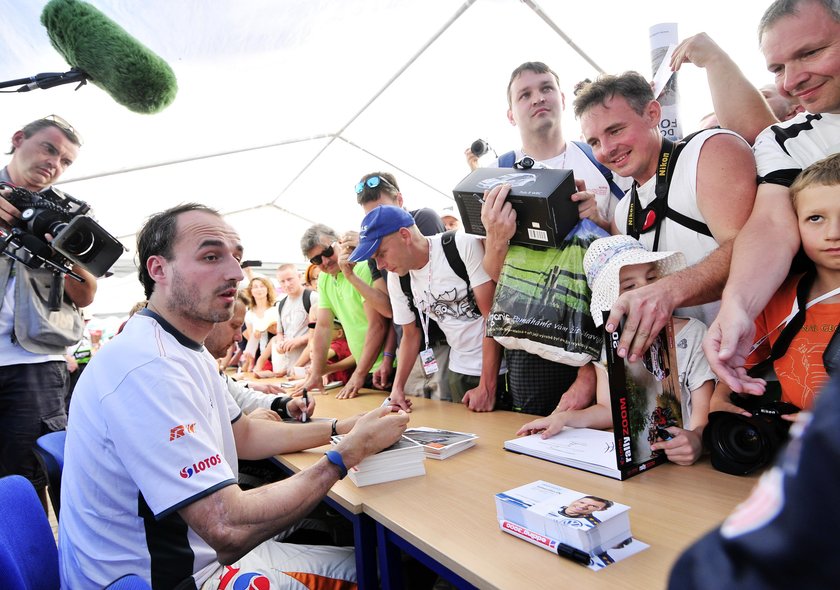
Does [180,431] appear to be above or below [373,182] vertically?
below

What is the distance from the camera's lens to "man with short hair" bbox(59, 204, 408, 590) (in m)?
1.05

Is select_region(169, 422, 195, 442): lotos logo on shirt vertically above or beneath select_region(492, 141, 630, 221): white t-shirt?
beneath

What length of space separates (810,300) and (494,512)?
88 centimetres

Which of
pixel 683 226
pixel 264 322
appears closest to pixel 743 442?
pixel 683 226

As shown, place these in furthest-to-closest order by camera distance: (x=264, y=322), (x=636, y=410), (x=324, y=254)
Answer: (x=264, y=322) < (x=324, y=254) < (x=636, y=410)

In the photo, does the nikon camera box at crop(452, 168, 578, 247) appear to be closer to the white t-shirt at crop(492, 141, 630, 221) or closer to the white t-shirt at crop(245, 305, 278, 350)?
the white t-shirt at crop(492, 141, 630, 221)

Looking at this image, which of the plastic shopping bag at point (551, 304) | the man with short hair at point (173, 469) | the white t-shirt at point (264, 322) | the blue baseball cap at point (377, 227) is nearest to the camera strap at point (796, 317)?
the plastic shopping bag at point (551, 304)

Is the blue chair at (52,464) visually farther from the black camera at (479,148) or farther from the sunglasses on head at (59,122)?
the black camera at (479,148)

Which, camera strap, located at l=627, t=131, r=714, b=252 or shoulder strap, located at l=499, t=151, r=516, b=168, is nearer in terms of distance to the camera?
camera strap, located at l=627, t=131, r=714, b=252

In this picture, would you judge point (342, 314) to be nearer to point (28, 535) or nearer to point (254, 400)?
point (254, 400)

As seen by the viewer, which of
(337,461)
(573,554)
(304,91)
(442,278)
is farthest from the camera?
(304,91)

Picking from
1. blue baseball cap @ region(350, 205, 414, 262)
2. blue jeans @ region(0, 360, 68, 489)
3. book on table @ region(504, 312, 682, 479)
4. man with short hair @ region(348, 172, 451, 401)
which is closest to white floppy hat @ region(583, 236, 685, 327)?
book on table @ region(504, 312, 682, 479)

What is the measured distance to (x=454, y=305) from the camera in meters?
2.35

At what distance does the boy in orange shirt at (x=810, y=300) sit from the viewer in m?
1.04
